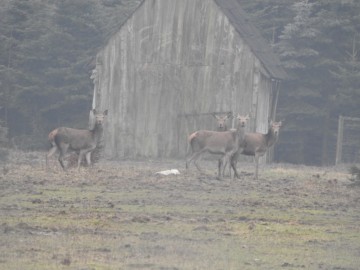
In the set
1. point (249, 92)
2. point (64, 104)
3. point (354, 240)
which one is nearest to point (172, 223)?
point (354, 240)

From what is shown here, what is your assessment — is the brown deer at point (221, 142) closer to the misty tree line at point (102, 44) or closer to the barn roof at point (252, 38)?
the barn roof at point (252, 38)

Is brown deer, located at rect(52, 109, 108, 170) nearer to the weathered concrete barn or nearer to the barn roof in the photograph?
the weathered concrete barn

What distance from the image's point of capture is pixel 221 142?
27.9 metres

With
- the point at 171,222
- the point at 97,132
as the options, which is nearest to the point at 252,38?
the point at 97,132

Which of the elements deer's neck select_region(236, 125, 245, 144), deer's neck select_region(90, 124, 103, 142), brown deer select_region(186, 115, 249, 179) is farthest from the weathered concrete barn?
deer's neck select_region(90, 124, 103, 142)

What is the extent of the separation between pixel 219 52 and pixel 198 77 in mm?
1227

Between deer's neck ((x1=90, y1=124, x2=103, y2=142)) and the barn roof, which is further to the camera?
the barn roof

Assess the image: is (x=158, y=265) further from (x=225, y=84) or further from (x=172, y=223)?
(x=225, y=84)

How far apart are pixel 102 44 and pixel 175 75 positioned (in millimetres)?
6144

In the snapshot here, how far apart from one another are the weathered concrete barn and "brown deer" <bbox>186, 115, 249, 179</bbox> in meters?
9.32

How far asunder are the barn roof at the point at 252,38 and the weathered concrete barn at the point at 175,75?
0.20ft

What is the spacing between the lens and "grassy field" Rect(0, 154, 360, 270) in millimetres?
12820

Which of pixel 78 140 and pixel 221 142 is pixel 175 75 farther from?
pixel 78 140

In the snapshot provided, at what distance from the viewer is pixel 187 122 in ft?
127
